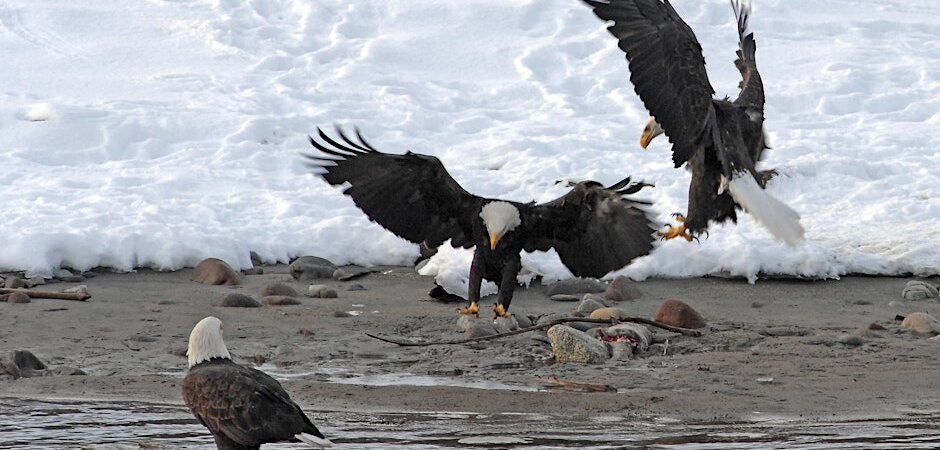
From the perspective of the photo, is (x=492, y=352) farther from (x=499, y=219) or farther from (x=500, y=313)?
(x=499, y=219)

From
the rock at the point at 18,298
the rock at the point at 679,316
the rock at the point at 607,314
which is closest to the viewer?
the rock at the point at 679,316

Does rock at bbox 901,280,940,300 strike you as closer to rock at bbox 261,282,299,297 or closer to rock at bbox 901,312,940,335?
rock at bbox 901,312,940,335

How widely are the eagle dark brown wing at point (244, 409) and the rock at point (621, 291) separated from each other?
3.02m

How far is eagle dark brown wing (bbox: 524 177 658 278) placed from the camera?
6.77m

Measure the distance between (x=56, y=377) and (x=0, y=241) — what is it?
217 centimetres

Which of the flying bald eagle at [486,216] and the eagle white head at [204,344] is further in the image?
the flying bald eagle at [486,216]

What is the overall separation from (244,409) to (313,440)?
0.24 m

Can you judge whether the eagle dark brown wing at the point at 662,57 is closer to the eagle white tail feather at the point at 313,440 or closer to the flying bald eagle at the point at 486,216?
the flying bald eagle at the point at 486,216

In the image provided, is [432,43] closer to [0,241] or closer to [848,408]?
[0,241]

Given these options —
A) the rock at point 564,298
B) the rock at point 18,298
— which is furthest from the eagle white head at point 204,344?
the rock at point 564,298

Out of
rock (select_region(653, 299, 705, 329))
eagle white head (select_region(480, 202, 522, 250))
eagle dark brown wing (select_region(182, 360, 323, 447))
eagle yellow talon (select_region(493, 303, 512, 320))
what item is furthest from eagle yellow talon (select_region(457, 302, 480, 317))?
eagle dark brown wing (select_region(182, 360, 323, 447))

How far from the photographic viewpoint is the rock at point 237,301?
6.91 meters

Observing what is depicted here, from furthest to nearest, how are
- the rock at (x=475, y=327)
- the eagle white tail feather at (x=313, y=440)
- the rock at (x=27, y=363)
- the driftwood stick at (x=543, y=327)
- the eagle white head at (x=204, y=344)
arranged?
1. the rock at (x=475, y=327)
2. the driftwood stick at (x=543, y=327)
3. the rock at (x=27, y=363)
4. the eagle white head at (x=204, y=344)
5. the eagle white tail feather at (x=313, y=440)

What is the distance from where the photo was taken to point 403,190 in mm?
6785
